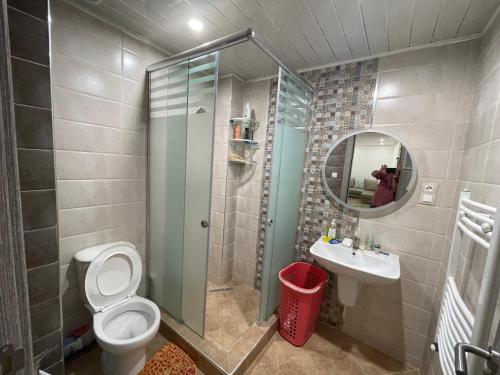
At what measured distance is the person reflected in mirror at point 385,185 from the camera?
161cm

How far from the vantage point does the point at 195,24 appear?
1405mm

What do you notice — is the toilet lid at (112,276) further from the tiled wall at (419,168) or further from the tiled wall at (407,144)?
the tiled wall at (419,168)

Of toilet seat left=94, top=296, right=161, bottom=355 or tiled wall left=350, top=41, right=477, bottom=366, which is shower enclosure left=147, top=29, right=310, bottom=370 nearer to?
toilet seat left=94, top=296, right=161, bottom=355

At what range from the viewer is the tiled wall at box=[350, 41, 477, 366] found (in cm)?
139

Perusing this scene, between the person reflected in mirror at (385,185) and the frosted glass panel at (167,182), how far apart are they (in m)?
1.52

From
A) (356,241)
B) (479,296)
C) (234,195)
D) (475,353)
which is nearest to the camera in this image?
(475,353)

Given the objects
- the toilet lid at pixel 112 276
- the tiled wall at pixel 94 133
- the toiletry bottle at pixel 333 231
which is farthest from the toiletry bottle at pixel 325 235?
the tiled wall at pixel 94 133

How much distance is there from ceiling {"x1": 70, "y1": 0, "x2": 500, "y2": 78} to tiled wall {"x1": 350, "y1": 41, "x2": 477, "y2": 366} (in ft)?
0.55

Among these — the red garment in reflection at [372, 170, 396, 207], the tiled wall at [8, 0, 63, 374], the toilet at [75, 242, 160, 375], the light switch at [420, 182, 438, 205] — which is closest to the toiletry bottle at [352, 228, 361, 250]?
the red garment in reflection at [372, 170, 396, 207]

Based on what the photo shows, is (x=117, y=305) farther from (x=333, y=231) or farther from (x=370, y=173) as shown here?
(x=370, y=173)

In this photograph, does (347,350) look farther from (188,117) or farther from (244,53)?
(244,53)

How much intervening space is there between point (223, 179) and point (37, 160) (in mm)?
1469

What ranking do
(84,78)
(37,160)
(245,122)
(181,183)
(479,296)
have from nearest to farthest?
(479,296), (37,160), (84,78), (181,183), (245,122)

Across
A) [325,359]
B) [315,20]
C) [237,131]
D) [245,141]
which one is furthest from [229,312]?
[315,20]
